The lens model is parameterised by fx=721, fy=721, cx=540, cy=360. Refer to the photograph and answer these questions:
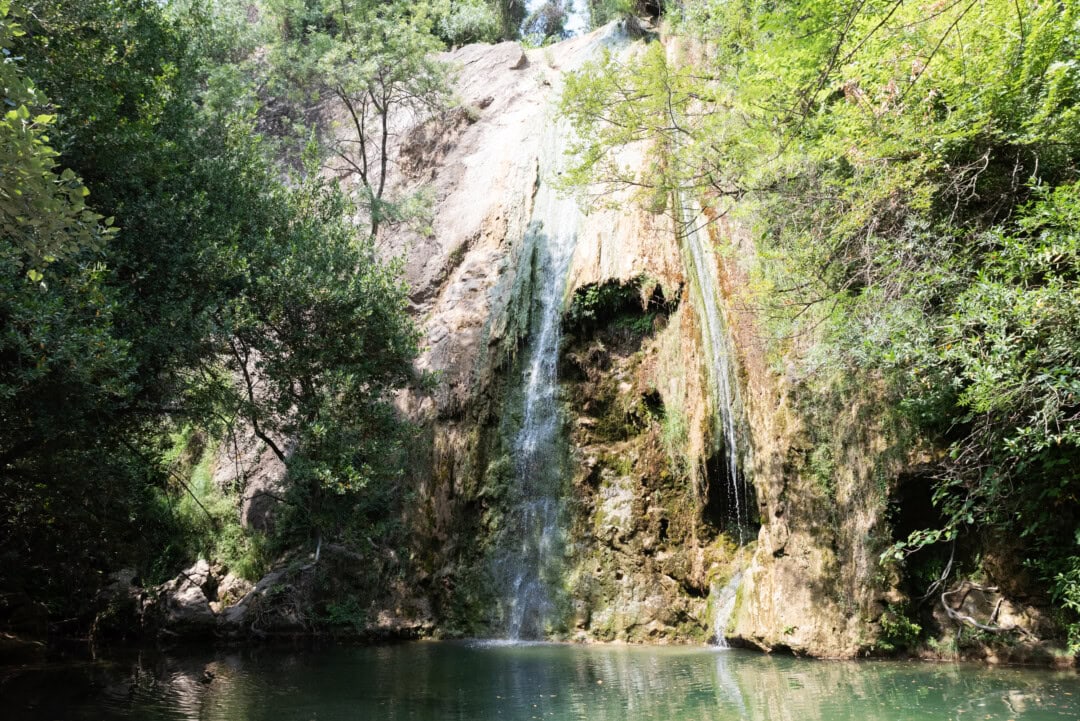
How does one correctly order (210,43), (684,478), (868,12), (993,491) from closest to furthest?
(993,491) < (868,12) < (684,478) < (210,43)

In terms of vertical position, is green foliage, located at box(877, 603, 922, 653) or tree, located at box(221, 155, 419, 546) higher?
tree, located at box(221, 155, 419, 546)

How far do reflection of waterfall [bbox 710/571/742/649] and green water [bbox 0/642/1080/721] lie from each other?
0.78 m

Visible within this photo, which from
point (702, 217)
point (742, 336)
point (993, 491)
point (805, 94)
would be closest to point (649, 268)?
point (702, 217)

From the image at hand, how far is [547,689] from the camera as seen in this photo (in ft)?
27.5

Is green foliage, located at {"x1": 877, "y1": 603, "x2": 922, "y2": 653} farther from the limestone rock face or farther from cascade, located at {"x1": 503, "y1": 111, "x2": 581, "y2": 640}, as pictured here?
the limestone rock face

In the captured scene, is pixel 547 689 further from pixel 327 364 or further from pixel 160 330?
pixel 327 364

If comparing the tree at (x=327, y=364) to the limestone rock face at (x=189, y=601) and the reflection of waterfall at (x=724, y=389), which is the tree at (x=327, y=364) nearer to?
the limestone rock face at (x=189, y=601)

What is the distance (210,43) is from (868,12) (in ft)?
66.1

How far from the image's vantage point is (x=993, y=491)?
8.42m

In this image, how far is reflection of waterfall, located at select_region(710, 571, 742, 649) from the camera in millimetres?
A: 11961

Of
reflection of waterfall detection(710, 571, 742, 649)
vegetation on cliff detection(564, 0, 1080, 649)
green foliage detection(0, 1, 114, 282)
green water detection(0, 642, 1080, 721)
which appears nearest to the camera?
green foliage detection(0, 1, 114, 282)

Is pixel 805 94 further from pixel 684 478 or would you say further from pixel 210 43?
pixel 210 43

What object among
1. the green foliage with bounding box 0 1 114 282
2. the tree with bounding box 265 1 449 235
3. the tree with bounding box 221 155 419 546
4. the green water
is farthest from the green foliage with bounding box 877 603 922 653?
the tree with bounding box 265 1 449 235

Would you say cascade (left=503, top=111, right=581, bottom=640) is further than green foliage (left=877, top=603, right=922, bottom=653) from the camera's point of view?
Yes
